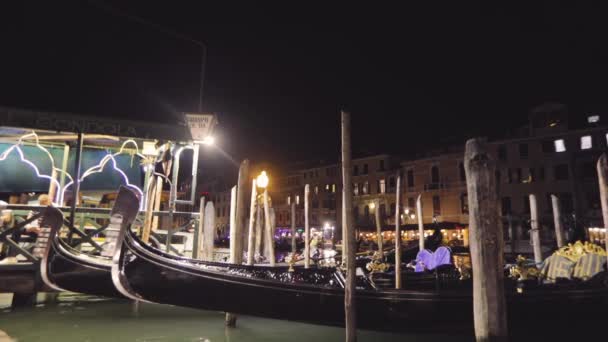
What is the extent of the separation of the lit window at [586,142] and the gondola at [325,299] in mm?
20792

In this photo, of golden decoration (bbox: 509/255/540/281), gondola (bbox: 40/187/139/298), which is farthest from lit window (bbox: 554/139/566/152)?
gondola (bbox: 40/187/139/298)

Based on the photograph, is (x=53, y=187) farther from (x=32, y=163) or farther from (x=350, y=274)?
(x=350, y=274)

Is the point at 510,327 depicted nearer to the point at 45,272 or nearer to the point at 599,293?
the point at 599,293

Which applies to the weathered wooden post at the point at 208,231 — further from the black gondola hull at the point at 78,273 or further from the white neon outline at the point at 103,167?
the black gondola hull at the point at 78,273

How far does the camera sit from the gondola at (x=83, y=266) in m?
5.19

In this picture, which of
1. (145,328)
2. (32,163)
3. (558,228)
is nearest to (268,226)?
(145,328)

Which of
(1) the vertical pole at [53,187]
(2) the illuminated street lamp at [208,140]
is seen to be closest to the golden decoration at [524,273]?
(2) the illuminated street lamp at [208,140]

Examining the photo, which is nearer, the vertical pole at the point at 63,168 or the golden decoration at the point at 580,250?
the golden decoration at the point at 580,250

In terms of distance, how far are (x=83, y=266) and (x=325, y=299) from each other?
336cm

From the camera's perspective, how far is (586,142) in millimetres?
22719

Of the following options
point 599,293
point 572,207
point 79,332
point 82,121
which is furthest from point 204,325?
point 572,207

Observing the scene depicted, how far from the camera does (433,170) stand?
30.2 m

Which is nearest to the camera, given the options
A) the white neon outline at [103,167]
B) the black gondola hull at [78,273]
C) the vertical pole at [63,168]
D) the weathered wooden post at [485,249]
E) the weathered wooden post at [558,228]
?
the weathered wooden post at [485,249]

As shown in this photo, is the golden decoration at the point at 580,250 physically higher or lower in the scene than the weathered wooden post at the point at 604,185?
lower
